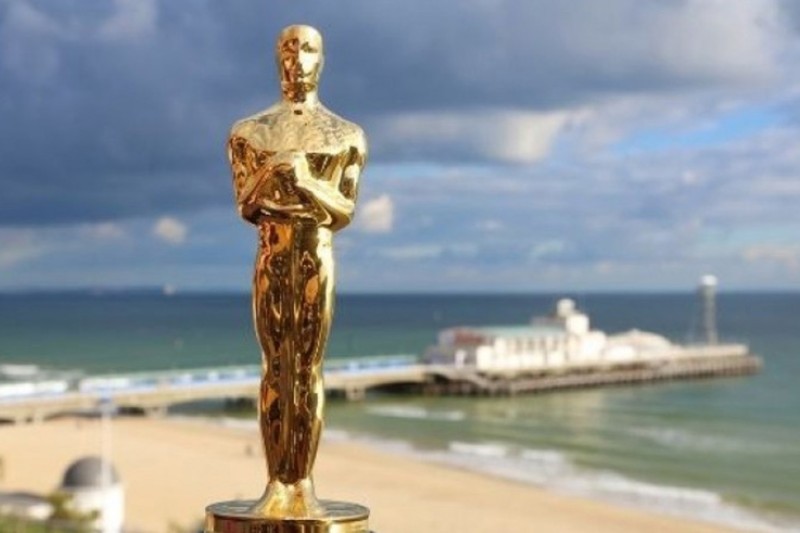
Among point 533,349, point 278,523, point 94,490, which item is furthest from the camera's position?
point 533,349

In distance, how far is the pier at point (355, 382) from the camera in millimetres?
50250

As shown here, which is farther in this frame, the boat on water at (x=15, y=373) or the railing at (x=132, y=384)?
the boat on water at (x=15, y=373)

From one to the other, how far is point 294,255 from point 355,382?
5597cm

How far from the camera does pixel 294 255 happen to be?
5.11 metres

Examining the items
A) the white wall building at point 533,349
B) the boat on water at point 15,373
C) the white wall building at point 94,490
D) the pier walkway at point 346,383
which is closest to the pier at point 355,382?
the pier walkway at point 346,383

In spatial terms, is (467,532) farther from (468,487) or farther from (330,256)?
(330,256)

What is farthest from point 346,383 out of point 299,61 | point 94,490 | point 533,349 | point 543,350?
point 299,61

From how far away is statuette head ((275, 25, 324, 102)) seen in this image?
5293 millimetres

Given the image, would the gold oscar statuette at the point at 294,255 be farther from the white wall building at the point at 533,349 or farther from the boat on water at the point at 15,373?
the boat on water at the point at 15,373

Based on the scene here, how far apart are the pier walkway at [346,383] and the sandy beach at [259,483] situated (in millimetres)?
1618

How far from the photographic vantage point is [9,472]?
37.4 meters

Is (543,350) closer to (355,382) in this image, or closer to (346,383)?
(355,382)

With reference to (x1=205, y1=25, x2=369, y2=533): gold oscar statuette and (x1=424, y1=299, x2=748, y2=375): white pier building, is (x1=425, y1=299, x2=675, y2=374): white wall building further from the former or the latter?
(x1=205, y1=25, x2=369, y2=533): gold oscar statuette

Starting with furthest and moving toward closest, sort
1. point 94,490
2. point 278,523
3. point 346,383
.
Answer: point 346,383 → point 94,490 → point 278,523
